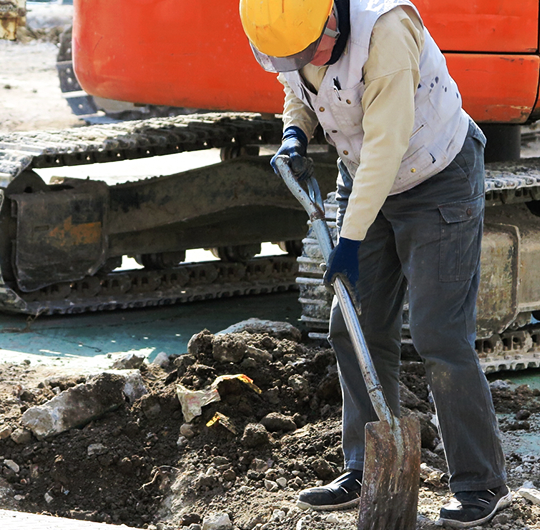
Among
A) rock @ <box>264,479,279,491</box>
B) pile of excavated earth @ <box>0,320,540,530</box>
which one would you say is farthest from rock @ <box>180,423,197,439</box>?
rock @ <box>264,479,279,491</box>

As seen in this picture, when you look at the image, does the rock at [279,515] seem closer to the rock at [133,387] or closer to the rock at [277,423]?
the rock at [277,423]

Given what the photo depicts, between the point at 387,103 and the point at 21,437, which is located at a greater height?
the point at 387,103

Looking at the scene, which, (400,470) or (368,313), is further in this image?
(368,313)

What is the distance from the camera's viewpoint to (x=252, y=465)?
3.67 metres

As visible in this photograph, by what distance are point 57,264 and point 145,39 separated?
1574 millimetres

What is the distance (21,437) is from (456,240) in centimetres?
195

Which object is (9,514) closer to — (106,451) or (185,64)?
(106,451)

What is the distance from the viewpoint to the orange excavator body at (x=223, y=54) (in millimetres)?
4855

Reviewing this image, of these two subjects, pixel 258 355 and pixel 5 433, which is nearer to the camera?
pixel 5 433

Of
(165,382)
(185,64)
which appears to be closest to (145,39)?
(185,64)

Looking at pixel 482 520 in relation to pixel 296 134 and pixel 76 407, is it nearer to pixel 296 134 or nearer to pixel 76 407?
pixel 296 134

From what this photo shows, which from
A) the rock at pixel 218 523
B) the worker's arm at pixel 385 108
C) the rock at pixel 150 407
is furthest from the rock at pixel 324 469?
the worker's arm at pixel 385 108

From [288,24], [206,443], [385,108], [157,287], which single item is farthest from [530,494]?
[157,287]

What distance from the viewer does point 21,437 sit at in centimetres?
384
